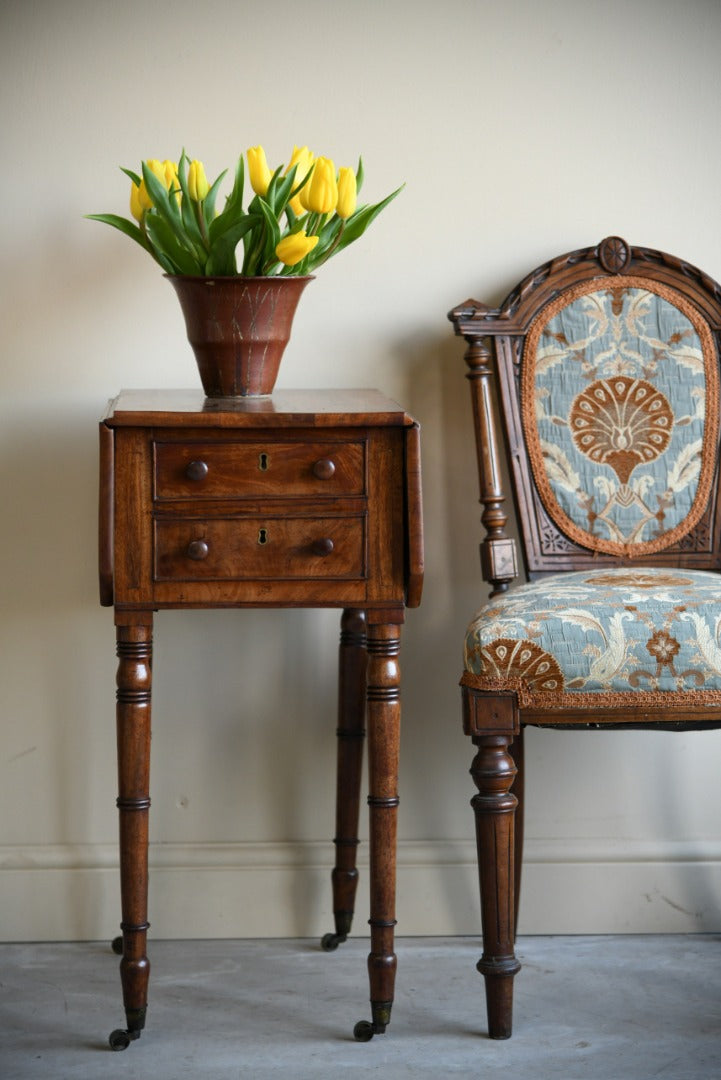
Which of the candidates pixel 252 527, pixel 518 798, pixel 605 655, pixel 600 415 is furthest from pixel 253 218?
pixel 518 798

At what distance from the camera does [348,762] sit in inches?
82.2

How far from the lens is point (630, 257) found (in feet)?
6.79

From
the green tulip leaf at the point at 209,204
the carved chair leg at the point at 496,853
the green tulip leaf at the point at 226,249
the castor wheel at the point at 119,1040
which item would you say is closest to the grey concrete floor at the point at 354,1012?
the castor wheel at the point at 119,1040

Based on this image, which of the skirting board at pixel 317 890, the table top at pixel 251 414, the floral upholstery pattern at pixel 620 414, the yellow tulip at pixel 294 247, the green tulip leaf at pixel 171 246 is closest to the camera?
the table top at pixel 251 414

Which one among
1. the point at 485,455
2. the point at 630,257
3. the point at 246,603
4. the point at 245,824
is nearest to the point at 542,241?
the point at 630,257

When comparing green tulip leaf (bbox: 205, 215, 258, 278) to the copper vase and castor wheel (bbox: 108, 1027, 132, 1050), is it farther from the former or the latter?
castor wheel (bbox: 108, 1027, 132, 1050)

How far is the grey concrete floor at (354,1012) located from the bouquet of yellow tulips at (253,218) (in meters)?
1.15

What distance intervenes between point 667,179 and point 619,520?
65 cm

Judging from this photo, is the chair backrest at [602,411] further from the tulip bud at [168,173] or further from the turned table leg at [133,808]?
the turned table leg at [133,808]

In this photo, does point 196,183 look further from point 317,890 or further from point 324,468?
point 317,890

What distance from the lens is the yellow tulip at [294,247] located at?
5.79 ft

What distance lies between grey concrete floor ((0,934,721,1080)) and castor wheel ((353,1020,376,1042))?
2cm

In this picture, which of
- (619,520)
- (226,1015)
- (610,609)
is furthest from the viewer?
(619,520)

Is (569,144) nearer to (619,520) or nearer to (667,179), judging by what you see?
(667,179)
